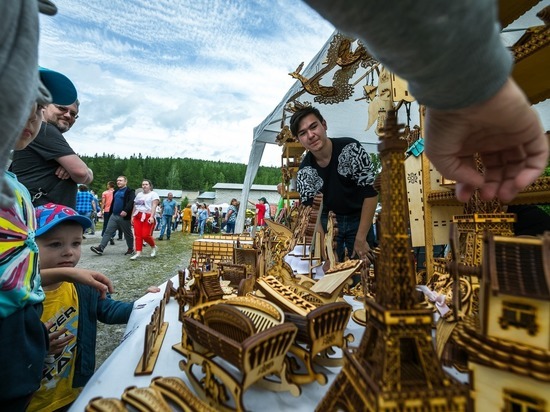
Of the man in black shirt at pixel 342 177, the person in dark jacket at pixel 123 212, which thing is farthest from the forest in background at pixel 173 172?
the man in black shirt at pixel 342 177

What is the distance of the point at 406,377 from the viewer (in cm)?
41

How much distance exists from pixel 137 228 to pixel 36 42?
522 centimetres

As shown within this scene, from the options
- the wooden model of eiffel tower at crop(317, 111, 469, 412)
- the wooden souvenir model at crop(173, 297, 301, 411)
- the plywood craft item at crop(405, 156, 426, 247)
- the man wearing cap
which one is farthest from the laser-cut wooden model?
the plywood craft item at crop(405, 156, 426, 247)

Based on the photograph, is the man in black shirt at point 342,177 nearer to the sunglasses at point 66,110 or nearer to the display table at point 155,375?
the display table at point 155,375

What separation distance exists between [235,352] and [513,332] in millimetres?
400

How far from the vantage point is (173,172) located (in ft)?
152

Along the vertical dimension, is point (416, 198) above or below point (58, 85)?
below

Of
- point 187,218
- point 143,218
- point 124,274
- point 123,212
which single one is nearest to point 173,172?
point 187,218

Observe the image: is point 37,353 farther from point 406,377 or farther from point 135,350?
point 406,377

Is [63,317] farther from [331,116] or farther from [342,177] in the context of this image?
[331,116]

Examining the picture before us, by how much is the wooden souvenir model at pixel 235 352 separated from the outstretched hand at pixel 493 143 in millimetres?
398

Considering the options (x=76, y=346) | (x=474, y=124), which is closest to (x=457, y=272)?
(x=474, y=124)

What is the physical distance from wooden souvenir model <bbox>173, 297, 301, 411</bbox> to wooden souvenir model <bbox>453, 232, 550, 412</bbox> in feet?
0.96

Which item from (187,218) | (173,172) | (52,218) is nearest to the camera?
(52,218)
